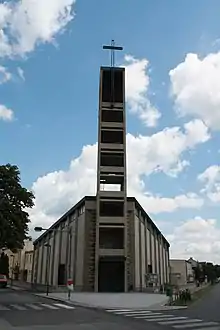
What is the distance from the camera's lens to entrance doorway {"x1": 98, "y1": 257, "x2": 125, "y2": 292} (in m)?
57.5

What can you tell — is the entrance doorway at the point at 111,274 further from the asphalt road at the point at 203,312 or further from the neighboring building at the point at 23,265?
the neighboring building at the point at 23,265

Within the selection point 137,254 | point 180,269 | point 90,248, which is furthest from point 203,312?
point 180,269

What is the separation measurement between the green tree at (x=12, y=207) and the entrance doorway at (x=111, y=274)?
1792cm

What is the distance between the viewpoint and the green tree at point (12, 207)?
40000 mm

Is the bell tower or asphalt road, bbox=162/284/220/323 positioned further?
the bell tower

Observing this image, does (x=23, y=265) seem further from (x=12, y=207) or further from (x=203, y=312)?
(x=203, y=312)

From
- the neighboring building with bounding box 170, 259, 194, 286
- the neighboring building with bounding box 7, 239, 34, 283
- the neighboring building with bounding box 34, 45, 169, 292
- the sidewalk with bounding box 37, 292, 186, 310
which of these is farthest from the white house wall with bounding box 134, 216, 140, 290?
the neighboring building with bounding box 170, 259, 194, 286

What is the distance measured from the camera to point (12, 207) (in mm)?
41344

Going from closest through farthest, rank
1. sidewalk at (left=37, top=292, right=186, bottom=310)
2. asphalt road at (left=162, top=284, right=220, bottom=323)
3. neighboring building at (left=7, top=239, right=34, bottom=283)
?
asphalt road at (left=162, top=284, right=220, bottom=323) < sidewalk at (left=37, top=292, right=186, bottom=310) < neighboring building at (left=7, top=239, right=34, bottom=283)

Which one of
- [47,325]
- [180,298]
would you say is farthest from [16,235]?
[47,325]

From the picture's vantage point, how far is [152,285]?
184 ft

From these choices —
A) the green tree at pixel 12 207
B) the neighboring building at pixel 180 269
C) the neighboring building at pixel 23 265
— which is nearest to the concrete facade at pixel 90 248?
the green tree at pixel 12 207

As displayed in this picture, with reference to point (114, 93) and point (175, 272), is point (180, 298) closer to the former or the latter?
point (114, 93)

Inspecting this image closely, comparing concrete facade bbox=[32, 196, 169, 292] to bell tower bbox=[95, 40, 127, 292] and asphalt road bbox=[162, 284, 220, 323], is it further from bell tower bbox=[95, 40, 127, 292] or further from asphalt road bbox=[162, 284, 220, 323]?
asphalt road bbox=[162, 284, 220, 323]
